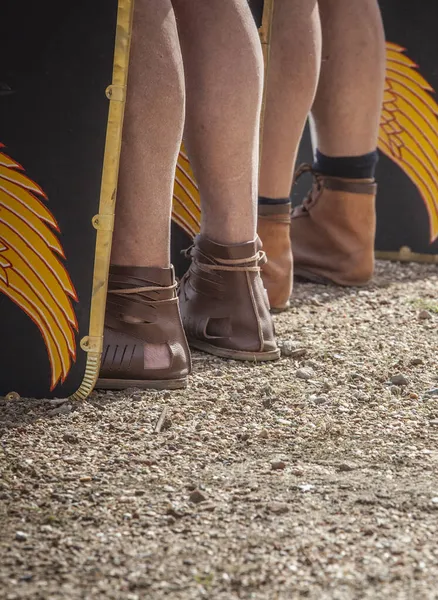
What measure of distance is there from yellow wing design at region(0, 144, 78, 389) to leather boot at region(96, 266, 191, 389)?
0.14 metres

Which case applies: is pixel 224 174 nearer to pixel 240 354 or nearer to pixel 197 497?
pixel 240 354

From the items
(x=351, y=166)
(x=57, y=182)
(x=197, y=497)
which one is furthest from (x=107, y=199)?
(x=351, y=166)

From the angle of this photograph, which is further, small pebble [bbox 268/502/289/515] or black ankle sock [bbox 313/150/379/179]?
black ankle sock [bbox 313/150/379/179]

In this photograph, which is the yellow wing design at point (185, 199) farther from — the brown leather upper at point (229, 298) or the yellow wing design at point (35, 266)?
the yellow wing design at point (35, 266)

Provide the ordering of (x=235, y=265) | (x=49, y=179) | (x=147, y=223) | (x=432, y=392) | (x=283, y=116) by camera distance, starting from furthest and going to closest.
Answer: (x=283, y=116), (x=235, y=265), (x=432, y=392), (x=147, y=223), (x=49, y=179)

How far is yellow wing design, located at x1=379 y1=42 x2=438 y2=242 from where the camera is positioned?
141 inches

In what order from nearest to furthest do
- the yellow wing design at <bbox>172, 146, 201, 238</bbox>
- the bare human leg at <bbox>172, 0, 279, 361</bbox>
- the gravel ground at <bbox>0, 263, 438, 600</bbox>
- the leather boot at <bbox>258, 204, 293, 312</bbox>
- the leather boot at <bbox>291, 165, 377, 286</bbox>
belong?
the gravel ground at <bbox>0, 263, 438, 600</bbox>
the bare human leg at <bbox>172, 0, 279, 361</bbox>
the yellow wing design at <bbox>172, 146, 201, 238</bbox>
the leather boot at <bbox>258, 204, 293, 312</bbox>
the leather boot at <bbox>291, 165, 377, 286</bbox>

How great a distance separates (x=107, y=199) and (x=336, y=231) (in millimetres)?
1442

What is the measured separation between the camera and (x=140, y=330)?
2125mm

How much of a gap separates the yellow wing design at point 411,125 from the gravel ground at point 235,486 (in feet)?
4.42

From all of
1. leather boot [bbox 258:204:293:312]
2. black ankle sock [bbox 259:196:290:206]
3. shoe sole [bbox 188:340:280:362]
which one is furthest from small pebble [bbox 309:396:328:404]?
black ankle sock [bbox 259:196:290:206]

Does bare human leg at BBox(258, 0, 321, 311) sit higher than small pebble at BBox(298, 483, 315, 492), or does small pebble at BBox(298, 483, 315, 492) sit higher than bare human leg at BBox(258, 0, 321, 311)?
bare human leg at BBox(258, 0, 321, 311)

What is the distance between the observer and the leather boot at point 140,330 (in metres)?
2.11

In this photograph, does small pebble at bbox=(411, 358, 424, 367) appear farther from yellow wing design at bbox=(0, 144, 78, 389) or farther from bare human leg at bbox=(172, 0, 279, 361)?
yellow wing design at bbox=(0, 144, 78, 389)
